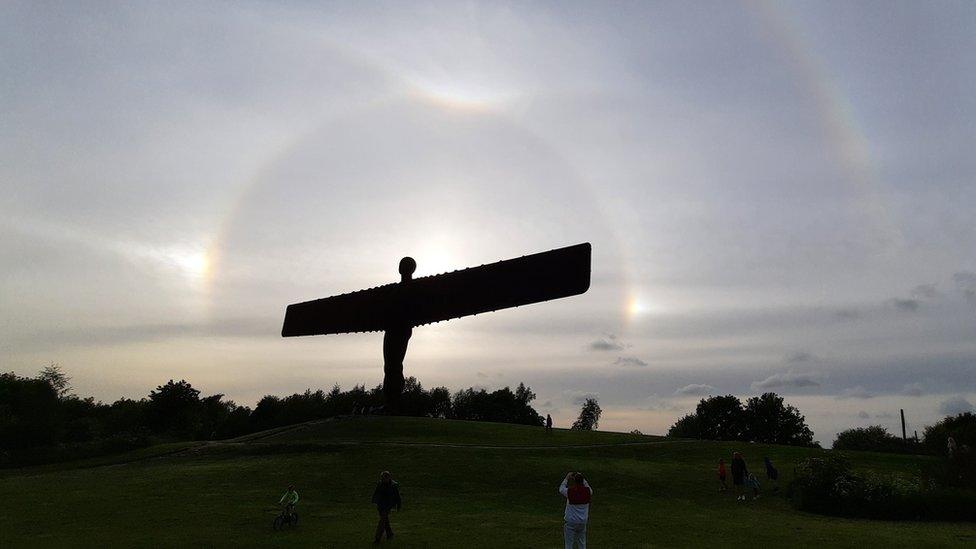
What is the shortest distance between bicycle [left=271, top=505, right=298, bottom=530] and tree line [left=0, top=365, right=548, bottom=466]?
24.1m

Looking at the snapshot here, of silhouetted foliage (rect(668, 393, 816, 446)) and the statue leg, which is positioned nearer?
the statue leg

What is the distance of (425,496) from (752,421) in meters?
73.0

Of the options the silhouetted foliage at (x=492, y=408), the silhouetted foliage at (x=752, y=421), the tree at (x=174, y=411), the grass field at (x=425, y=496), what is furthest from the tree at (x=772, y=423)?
the tree at (x=174, y=411)

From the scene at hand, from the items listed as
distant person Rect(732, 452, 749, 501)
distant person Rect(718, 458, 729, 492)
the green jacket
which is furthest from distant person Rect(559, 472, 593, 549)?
distant person Rect(718, 458, 729, 492)

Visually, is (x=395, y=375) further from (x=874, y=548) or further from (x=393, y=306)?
(x=874, y=548)

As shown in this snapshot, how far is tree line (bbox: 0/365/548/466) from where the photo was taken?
4088 centimetres

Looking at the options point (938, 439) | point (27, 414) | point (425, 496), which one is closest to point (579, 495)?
point (425, 496)

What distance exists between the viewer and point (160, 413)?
213ft

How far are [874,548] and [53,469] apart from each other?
3680 centimetres

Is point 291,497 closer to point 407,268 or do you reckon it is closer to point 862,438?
point 407,268

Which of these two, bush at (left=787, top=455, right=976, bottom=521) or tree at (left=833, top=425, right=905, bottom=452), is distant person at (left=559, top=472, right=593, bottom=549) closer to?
bush at (left=787, top=455, right=976, bottom=521)

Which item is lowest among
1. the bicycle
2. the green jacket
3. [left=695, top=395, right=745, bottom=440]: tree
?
the bicycle

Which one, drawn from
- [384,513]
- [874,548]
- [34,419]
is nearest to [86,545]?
[384,513]

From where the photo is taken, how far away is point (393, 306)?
35719 mm
